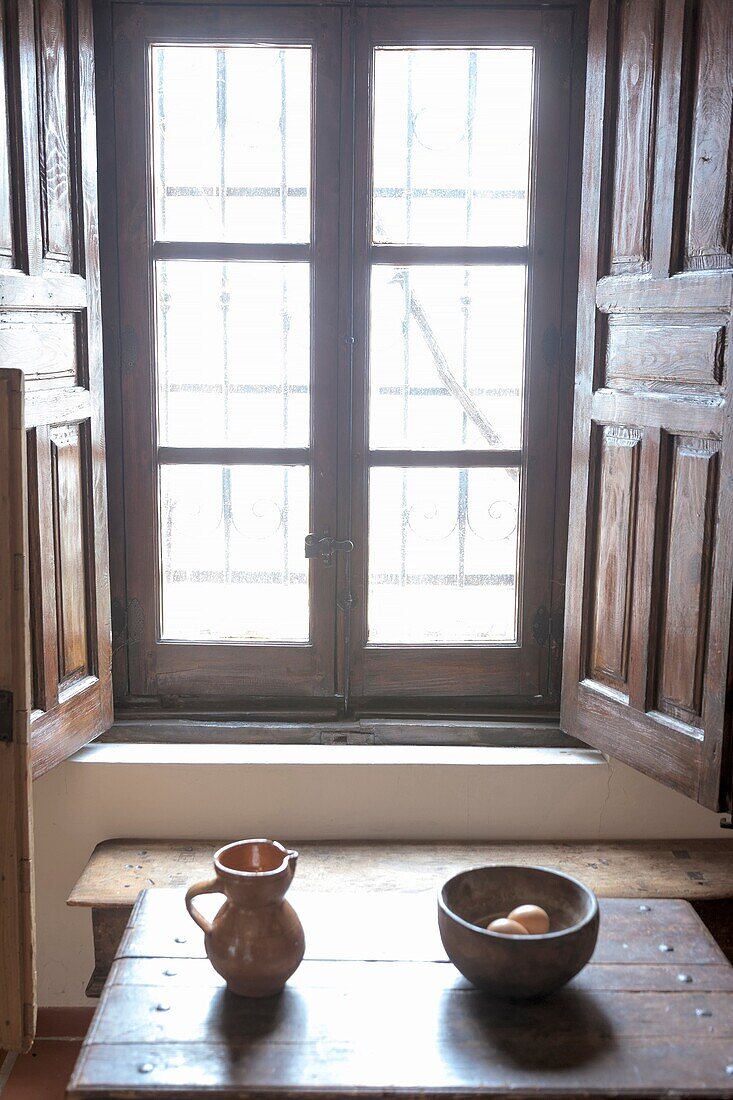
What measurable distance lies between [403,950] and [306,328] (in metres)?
1.50

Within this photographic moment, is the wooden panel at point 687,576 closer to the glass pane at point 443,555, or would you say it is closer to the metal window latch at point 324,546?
the glass pane at point 443,555

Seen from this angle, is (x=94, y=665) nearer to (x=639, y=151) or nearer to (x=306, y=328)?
(x=306, y=328)

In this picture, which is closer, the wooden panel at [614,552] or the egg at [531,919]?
the egg at [531,919]

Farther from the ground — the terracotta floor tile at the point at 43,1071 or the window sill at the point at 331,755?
the window sill at the point at 331,755

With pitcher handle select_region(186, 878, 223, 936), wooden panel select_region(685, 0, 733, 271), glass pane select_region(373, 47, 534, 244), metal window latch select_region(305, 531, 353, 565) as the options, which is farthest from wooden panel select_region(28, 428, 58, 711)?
wooden panel select_region(685, 0, 733, 271)

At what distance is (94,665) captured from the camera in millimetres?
2643

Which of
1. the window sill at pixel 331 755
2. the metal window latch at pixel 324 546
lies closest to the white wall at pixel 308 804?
the window sill at pixel 331 755

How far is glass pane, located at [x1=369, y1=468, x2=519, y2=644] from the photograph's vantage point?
2.80 m

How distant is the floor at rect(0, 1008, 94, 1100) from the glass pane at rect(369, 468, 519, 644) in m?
1.17

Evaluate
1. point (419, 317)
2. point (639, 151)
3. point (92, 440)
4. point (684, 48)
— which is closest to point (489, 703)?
point (419, 317)

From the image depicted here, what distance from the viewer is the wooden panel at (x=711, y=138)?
84.7 inches

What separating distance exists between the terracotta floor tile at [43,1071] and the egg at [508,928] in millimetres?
1333

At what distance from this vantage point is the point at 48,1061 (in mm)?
2605

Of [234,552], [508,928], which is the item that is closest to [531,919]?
[508,928]
